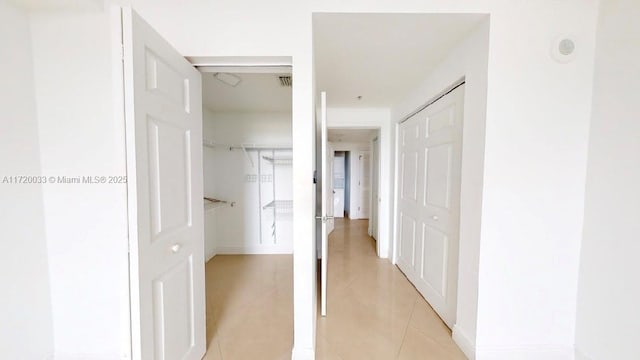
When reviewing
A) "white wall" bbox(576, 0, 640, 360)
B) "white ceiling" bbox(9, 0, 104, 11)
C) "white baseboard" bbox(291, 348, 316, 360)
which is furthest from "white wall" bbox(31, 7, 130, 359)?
"white wall" bbox(576, 0, 640, 360)

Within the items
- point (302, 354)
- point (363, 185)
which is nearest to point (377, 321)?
point (302, 354)

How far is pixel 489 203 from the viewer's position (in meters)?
1.46

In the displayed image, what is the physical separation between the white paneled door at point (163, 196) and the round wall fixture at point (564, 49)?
231 cm

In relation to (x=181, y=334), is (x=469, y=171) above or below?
above

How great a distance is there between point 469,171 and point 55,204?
2.68 meters

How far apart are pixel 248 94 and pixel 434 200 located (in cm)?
240

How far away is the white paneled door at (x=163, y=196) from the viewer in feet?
3.09

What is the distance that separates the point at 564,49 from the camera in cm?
141

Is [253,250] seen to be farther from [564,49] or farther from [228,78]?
[564,49]

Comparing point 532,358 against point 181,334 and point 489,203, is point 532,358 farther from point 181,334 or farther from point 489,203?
point 181,334

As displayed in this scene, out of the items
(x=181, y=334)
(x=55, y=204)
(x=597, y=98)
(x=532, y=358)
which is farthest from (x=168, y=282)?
(x=597, y=98)

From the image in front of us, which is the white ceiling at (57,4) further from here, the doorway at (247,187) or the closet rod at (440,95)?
the closet rod at (440,95)

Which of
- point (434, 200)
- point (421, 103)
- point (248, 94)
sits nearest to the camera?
point (434, 200)

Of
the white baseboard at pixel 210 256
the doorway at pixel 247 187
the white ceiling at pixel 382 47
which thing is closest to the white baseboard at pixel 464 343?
the doorway at pixel 247 187
